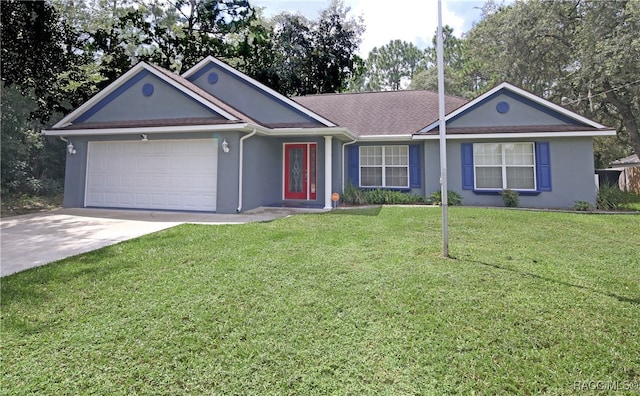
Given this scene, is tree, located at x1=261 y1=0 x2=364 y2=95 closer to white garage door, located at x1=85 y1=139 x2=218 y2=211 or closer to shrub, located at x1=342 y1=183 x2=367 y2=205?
shrub, located at x1=342 y1=183 x2=367 y2=205

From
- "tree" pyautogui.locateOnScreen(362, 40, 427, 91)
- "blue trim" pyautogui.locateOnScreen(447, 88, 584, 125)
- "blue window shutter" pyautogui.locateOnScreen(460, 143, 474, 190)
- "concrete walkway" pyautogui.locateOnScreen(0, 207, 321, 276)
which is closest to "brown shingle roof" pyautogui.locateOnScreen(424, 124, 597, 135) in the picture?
"blue trim" pyautogui.locateOnScreen(447, 88, 584, 125)

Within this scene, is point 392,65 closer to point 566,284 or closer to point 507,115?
point 507,115

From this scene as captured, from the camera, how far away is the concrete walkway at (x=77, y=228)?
19.2 feet

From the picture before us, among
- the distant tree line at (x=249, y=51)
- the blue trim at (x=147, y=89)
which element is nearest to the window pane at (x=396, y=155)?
the blue trim at (x=147, y=89)

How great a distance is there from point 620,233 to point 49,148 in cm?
2621

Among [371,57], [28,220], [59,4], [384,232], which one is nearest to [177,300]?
[384,232]

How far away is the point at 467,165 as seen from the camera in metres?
12.6

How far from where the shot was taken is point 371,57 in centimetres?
4700

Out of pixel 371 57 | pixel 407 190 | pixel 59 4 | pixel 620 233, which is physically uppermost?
pixel 371 57

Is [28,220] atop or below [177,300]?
atop

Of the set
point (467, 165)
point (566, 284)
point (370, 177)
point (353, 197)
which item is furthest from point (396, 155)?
point (566, 284)

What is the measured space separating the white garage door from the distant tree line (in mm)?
5705

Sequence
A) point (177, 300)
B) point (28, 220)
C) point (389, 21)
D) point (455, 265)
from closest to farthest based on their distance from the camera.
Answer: point (177, 300) < point (455, 265) < point (389, 21) < point (28, 220)

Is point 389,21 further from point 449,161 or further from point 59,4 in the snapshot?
point 59,4
